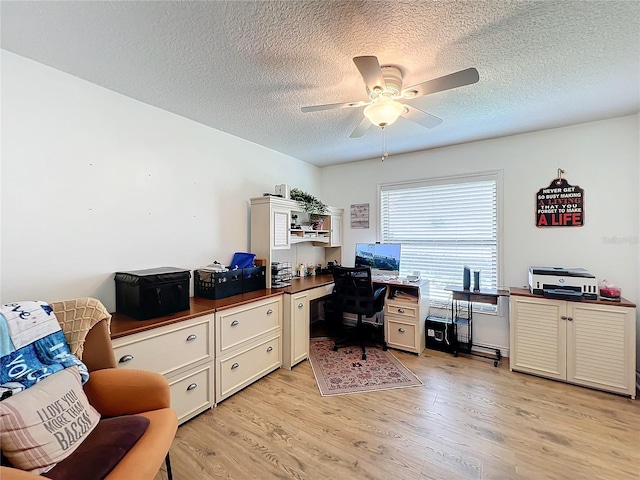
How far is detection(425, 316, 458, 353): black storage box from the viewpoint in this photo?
11.1 feet

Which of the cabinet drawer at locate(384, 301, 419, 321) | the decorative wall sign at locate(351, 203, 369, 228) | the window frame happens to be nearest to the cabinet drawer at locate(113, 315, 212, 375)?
the cabinet drawer at locate(384, 301, 419, 321)

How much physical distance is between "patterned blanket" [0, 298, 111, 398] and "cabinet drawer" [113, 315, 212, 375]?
0.85ft

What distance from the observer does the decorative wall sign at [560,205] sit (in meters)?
2.91

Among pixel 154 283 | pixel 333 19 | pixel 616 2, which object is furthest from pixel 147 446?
pixel 616 2

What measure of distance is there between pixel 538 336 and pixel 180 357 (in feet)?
10.7

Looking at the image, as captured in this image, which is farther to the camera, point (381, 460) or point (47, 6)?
point (381, 460)

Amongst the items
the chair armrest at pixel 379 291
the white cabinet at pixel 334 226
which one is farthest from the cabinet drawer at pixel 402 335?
the white cabinet at pixel 334 226

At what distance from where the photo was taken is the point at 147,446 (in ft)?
4.25

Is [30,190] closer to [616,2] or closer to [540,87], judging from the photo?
[616,2]

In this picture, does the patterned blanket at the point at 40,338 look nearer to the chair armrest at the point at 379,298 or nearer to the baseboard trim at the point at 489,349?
the chair armrest at the point at 379,298

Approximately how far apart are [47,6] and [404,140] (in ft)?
10.1

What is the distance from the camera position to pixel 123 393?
5.08 ft

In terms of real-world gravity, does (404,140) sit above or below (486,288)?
above

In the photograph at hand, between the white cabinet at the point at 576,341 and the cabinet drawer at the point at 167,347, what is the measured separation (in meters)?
2.99
